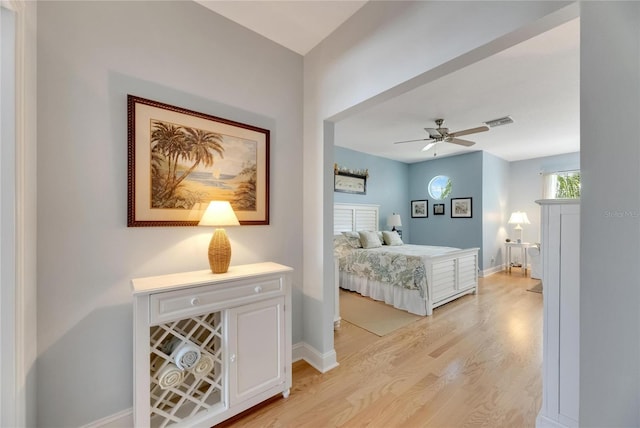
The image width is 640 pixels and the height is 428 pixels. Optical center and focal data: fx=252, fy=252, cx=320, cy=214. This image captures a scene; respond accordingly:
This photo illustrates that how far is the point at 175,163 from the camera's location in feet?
5.36

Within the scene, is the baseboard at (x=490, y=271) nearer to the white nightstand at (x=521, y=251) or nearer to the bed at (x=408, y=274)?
the white nightstand at (x=521, y=251)

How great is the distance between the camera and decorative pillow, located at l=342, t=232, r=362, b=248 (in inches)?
173

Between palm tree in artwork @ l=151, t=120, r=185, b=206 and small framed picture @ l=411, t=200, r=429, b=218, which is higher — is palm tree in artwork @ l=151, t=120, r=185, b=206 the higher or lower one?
the higher one

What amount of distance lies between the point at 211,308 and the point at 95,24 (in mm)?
1723

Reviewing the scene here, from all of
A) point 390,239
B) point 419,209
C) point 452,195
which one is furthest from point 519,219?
point 390,239

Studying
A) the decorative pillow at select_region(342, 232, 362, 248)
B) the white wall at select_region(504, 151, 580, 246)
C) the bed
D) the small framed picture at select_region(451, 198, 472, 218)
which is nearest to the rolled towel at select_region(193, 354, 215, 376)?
the bed

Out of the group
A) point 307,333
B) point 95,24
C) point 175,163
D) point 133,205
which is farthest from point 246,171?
point 307,333

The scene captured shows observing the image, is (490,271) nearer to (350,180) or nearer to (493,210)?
(493,210)

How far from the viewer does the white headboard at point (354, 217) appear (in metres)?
4.90

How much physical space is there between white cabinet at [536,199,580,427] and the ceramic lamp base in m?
1.93

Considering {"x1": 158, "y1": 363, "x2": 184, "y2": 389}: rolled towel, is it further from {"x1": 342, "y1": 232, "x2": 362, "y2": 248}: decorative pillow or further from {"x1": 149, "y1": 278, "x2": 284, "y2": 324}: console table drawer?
{"x1": 342, "y1": 232, "x2": 362, "y2": 248}: decorative pillow

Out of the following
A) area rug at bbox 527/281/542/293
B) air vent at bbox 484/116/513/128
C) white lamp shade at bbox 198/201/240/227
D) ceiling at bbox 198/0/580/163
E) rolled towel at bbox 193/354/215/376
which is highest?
ceiling at bbox 198/0/580/163

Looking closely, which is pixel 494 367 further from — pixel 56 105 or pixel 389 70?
pixel 56 105

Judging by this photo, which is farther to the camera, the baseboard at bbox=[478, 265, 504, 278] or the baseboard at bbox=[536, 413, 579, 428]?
the baseboard at bbox=[478, 265, 504, 278]
